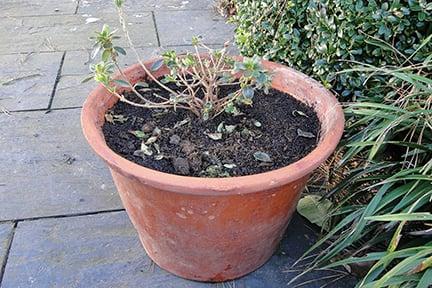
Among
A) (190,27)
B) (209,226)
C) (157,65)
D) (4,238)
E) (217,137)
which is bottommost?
(190,27)

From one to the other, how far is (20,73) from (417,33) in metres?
2.07

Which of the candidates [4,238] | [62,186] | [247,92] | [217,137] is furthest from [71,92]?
[247,92]

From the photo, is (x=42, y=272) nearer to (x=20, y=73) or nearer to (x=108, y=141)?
(x=108, y=141)

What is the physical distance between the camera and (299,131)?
1.53 metres

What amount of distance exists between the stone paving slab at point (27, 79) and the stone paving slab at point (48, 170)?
0.37ft

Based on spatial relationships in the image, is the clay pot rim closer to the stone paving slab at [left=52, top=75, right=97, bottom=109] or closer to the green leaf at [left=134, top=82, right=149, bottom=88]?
the green leaf at [left=134, top=82, right=149, bottom=88]

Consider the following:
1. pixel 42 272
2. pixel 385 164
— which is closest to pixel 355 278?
pixel 385 164

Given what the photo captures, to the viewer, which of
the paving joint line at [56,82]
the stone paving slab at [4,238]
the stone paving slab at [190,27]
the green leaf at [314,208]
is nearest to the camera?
the stone paving slab at [4,238]

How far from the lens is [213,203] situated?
127 centimetres

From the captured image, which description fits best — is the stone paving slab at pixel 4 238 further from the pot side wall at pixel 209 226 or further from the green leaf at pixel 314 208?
the green leaf at pixel 314 208

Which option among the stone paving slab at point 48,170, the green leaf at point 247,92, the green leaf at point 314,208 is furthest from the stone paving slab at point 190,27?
the green leaf at point 247,92

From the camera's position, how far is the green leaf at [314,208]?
1.74 metres

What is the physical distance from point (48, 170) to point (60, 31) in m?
1.47

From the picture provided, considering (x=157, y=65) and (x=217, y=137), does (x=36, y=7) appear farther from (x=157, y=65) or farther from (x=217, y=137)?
(x=217, y=137)
